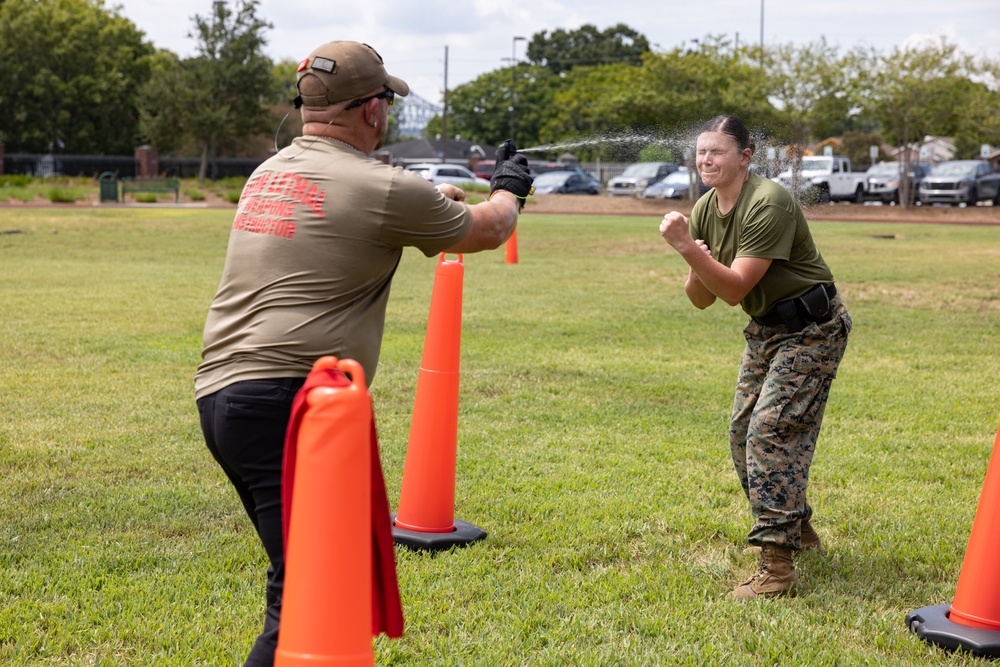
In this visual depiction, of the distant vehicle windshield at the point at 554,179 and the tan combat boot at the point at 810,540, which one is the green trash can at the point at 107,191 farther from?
the tan combat boot at the point at 810,540

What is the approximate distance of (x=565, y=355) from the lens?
969 cm

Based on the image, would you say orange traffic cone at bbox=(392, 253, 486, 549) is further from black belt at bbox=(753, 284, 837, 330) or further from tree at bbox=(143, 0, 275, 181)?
tree at bbox=(143, 0, 275, 181)

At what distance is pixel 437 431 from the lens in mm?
4980

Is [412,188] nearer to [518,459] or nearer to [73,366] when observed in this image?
[518,459]

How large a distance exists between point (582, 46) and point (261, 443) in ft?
381

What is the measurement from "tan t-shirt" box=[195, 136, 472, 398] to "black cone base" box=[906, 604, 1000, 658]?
7.59ft

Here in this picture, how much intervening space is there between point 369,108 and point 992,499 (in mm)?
2612

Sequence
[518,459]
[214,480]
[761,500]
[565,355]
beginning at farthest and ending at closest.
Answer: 1. [565,355]
2. [518,459]
3. [214,480]
4. [761,500]

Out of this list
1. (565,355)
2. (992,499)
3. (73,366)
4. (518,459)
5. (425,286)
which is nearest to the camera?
(992,499)

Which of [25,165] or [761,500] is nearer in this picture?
[761,500]

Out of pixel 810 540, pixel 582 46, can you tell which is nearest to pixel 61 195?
pixel 810 540

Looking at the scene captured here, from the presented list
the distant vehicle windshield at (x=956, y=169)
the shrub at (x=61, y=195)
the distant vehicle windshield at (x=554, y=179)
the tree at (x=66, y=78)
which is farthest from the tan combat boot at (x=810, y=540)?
the tree at (x=66, y=78)

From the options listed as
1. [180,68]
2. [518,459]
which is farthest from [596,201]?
[518,459]

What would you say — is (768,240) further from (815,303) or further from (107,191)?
(107,191)
